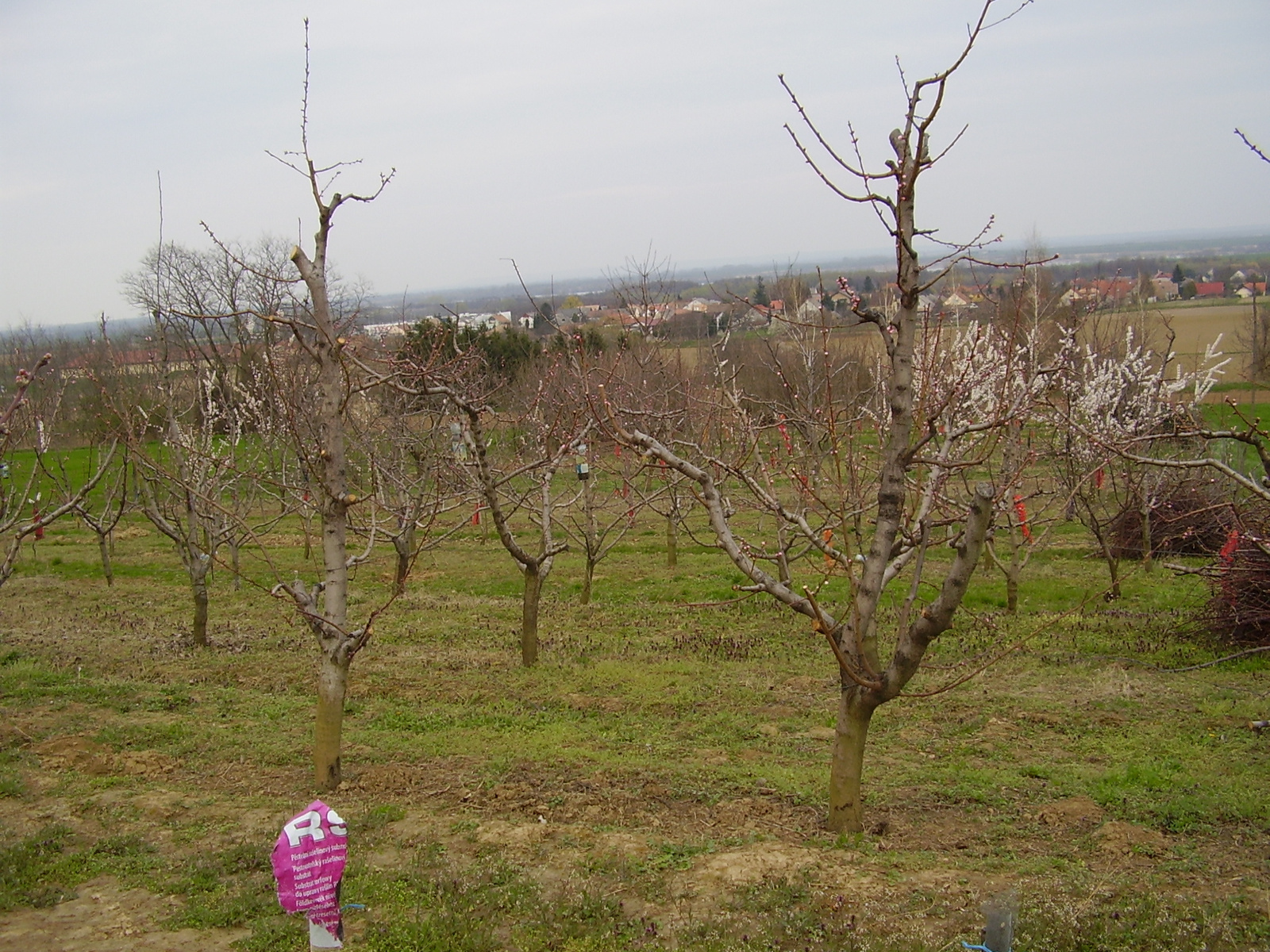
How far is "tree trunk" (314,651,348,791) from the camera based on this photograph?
6.42 m

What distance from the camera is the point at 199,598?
1077 centimetres

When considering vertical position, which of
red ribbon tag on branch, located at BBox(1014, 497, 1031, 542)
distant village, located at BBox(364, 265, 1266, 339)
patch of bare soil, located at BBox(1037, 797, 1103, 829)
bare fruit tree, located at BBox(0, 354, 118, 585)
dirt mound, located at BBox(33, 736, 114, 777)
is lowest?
patch of bare soil, located at BBox(1037, 797, 1103, 829)

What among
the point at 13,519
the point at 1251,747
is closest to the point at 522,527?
the point at 13,519

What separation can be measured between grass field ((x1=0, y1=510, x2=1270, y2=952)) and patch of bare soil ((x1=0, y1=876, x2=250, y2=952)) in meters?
0.02

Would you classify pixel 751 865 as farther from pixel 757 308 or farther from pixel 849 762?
pixel 757 308

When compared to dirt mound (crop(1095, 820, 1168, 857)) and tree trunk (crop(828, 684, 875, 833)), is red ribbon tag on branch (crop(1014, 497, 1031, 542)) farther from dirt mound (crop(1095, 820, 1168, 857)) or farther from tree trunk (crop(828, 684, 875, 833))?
tree trunk (crop(828, 684, 875, 833))

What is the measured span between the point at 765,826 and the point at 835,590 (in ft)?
28.0

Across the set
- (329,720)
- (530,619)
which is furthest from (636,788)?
(530,619)

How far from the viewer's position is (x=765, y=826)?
5.72 metres

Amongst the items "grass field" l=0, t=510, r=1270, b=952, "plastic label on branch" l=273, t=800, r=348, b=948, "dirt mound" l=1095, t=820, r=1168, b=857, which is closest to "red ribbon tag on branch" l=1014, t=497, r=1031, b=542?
"grass field" l=0, t=510, r=1270, b=952

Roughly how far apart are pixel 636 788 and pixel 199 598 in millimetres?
6551

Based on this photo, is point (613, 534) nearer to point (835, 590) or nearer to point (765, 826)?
point (835, 590)

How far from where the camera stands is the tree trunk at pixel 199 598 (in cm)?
1076

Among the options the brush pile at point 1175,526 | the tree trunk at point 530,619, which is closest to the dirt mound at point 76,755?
the tree trunk at point 530,619
